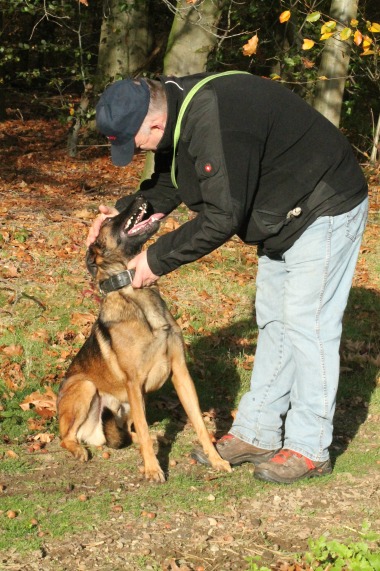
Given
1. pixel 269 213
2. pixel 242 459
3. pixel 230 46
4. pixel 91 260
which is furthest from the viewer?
pixel 230 46

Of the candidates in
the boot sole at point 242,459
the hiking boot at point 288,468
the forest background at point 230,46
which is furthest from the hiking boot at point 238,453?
the forest background at point 230,46

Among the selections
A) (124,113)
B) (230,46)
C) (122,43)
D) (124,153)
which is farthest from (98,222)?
(230,46)

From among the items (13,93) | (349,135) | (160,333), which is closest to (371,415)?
(160,333)

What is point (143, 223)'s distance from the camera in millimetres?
5246

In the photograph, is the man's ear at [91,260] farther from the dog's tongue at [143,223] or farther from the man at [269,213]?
the dog's tongue at [143,223]

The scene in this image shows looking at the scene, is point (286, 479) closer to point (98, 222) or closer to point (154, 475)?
point (154, 475)

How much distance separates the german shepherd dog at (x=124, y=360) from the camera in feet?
17.3

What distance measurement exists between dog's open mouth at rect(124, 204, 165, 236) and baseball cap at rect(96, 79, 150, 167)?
0.82 metres

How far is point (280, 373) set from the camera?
17.4ft

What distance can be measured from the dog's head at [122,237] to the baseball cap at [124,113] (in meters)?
0.84

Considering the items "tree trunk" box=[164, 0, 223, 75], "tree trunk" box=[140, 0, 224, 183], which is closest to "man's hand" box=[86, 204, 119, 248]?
"tree trunk" box=[140, 0, 224, 183]

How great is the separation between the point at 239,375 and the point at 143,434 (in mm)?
2054

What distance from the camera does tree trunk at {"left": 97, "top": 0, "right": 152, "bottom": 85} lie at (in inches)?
586

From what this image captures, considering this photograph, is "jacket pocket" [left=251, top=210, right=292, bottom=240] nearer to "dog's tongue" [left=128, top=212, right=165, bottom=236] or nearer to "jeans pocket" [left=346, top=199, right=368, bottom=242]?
"jeans pocket" [left=346, top=199, right=368, bottom=242]
